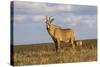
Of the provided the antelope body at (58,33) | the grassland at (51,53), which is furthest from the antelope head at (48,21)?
the grassland at (51,53)

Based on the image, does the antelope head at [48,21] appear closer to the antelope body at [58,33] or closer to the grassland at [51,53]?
the antelope body at [58,33]

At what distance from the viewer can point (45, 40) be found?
9.29ft

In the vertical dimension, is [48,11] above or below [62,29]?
above

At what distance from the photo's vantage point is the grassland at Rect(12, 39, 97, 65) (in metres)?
2.71

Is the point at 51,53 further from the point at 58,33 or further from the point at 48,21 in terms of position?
the point at 48,21

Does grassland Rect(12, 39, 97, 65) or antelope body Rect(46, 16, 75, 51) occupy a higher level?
antelope body Rect(46, 16, 75, 51)

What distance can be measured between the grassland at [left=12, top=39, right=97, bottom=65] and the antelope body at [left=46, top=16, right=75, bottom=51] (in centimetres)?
7

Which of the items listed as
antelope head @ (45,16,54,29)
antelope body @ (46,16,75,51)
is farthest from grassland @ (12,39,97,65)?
antelope head @ (45,16,54,29)

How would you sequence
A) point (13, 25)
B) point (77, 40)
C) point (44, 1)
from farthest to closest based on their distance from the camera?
point (77, 40) < point (44, 1) < point (13, 25)

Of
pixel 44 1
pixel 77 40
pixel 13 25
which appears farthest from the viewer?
pixel 77 40

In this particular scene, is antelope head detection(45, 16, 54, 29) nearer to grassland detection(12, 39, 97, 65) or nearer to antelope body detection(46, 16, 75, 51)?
antelope body detection(46, 16, 75, 51)
